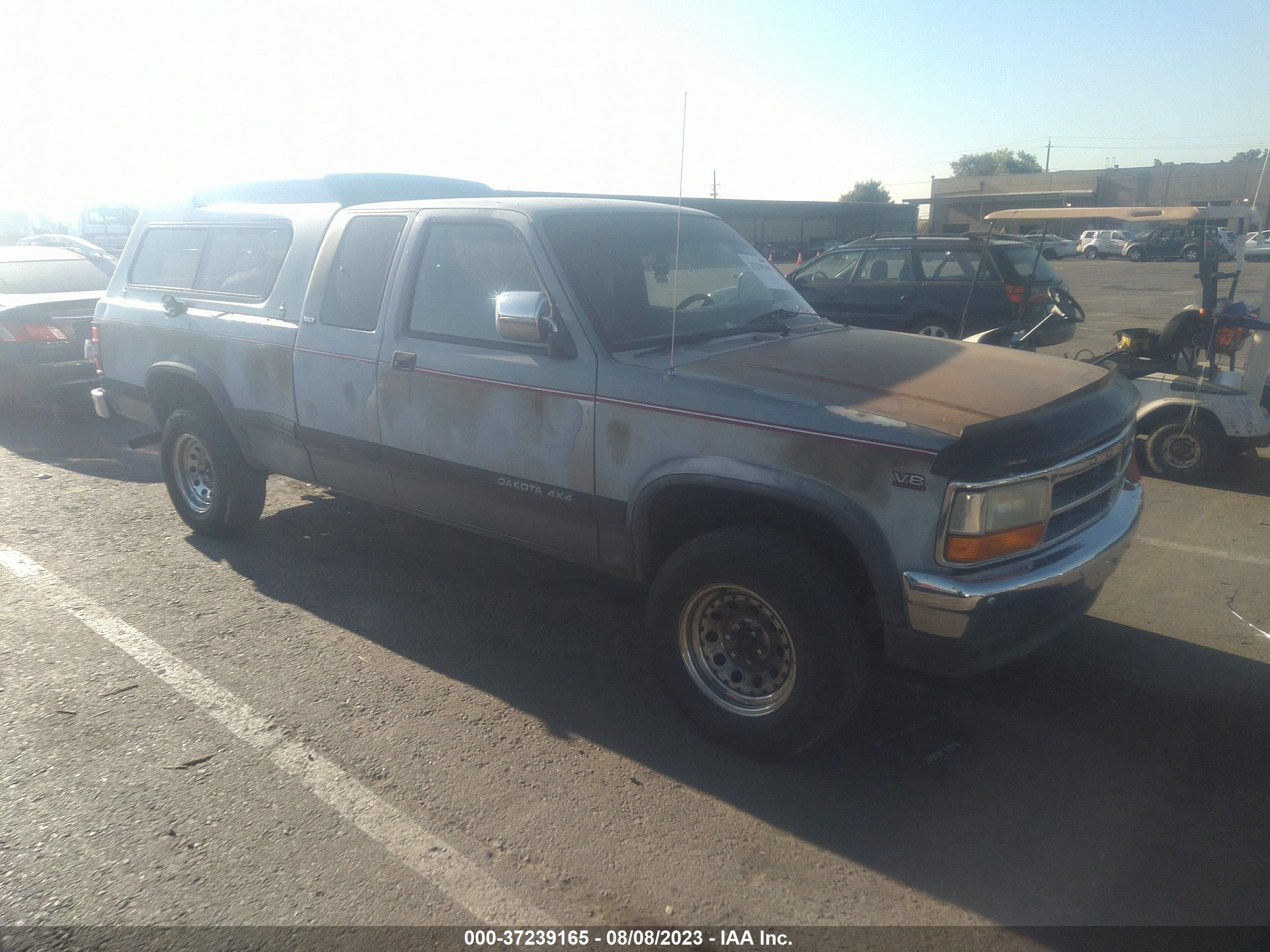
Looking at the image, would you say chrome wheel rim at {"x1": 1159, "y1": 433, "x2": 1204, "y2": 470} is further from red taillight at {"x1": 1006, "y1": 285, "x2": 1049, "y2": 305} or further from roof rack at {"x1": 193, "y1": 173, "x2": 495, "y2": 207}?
roof rack at {"x1": 193, "y1": 173, "x2": 495, "y2": 207}

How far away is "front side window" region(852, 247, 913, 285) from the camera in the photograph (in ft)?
38.4

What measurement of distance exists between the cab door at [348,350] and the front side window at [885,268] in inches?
344

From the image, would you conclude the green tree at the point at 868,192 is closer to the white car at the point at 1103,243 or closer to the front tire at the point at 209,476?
the white car at the point at 1103,243

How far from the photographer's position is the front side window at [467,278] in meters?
4.04

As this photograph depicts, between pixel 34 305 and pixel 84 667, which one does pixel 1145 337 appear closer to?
pixel 84 667

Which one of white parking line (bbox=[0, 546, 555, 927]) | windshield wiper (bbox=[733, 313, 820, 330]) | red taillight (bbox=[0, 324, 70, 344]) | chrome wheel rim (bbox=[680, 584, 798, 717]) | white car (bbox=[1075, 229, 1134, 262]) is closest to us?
white parking line (bbox=[0, 546, 555, 927])

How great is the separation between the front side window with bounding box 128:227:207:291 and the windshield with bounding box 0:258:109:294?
4.24m

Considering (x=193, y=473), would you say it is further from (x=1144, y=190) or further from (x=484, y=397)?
(x=1144, y=190)

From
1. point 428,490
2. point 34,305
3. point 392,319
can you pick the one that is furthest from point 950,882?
point 34,305

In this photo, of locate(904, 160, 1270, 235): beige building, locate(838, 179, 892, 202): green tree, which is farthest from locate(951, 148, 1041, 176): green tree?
locate(904, 160, 1270, 235): beige building

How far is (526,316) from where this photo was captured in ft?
11.8

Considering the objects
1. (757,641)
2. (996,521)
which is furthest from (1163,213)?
(757,641)

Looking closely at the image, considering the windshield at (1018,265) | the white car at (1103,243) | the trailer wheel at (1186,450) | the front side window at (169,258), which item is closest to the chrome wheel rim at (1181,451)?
the trailer wheel at (1186,450)

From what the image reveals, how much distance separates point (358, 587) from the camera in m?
5.06
